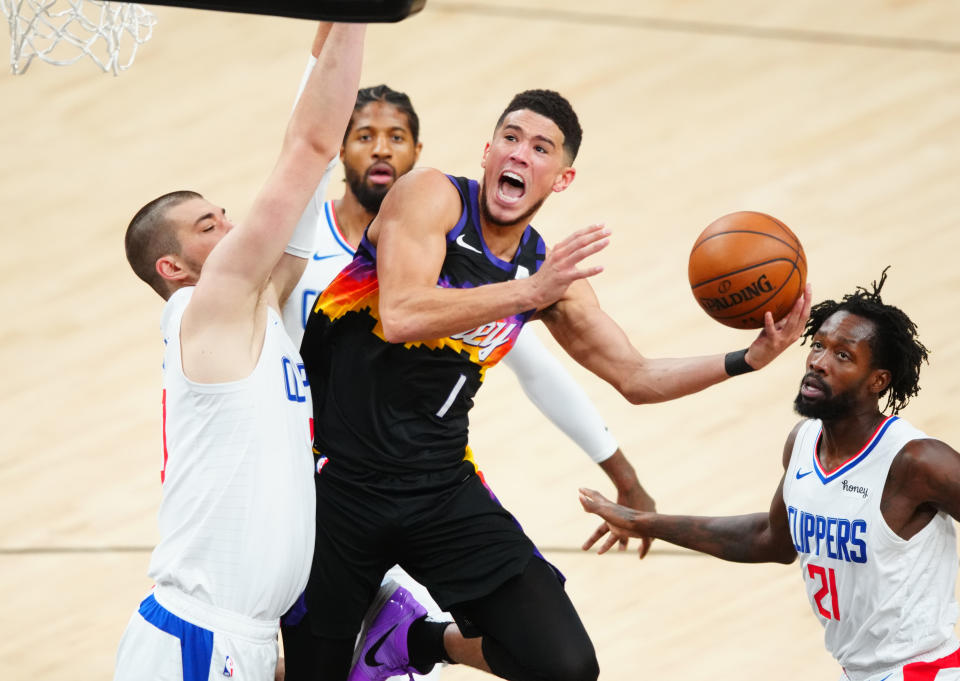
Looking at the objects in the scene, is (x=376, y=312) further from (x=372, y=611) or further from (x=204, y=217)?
(x=372, y=611)

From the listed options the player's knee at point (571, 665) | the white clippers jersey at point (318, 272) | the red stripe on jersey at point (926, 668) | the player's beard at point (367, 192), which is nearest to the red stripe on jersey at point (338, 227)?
the white clippers jersey at point (318, 272)

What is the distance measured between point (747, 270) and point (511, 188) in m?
0.75

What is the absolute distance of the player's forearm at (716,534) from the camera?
14.5 feet

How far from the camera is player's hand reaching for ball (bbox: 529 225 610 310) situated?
364 centimetres

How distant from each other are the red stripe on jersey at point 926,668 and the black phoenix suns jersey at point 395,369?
1463 mm

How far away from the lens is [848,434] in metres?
4.12

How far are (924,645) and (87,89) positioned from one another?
23.6ft

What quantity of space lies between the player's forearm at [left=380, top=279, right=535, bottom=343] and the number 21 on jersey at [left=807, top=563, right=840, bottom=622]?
120 centimetres

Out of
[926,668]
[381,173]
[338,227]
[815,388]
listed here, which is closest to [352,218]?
[338,227]

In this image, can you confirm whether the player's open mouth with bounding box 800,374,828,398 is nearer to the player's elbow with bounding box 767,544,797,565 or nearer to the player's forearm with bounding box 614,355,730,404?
the player's forearm with bounding box 614,355,730,404

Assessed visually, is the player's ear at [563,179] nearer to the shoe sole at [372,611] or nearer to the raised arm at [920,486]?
the raised arm at [920,486]

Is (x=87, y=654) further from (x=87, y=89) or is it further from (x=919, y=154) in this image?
(x=919, y=154)

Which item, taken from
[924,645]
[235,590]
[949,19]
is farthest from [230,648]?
[949,19]

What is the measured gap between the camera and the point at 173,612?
367cm
